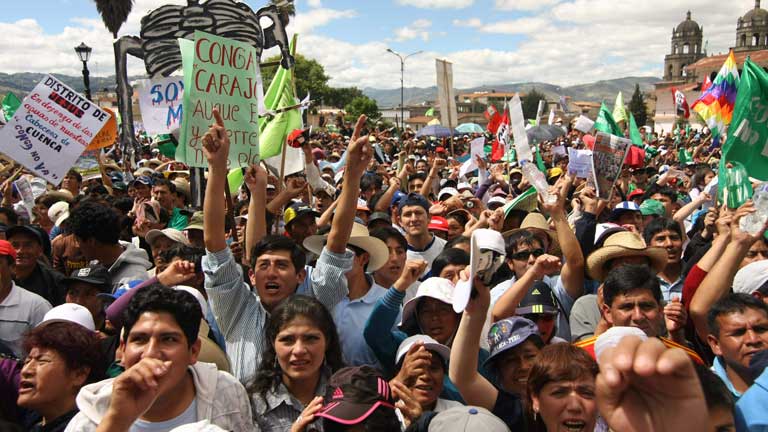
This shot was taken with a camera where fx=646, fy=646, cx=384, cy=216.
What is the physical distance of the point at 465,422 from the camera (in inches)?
96.4

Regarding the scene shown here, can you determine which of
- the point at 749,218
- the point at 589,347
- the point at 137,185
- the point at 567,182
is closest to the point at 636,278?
the point at 589,347

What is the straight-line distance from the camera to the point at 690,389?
4.47ft

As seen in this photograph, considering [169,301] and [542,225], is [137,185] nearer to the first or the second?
[542,225]

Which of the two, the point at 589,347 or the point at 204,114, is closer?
the point at 589,347

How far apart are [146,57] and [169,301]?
4774 millimetres

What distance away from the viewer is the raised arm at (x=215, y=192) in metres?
3.25

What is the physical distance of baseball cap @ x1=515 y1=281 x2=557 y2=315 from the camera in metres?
3.65

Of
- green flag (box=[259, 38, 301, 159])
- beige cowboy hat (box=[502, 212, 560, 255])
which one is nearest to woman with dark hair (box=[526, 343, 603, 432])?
beige cowboy hat (box=[502, 212, 560, 255])

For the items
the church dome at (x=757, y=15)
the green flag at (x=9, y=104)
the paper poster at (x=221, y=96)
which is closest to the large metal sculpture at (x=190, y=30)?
the paper poster at (x=221, y=96)

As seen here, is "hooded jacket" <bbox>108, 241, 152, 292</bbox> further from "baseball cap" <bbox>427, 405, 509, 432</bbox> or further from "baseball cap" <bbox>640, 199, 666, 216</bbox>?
"baseball cap" <bbox>640, 199, 666, 216</bbox>

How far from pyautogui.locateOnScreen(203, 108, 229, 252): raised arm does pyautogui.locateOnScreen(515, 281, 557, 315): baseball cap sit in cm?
170

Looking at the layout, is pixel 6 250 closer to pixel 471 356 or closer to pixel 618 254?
pixel 471 356

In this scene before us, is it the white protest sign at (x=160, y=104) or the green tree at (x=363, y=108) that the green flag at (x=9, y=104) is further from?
the green tree at (x=363, y=108)

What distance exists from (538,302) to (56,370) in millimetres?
2480
